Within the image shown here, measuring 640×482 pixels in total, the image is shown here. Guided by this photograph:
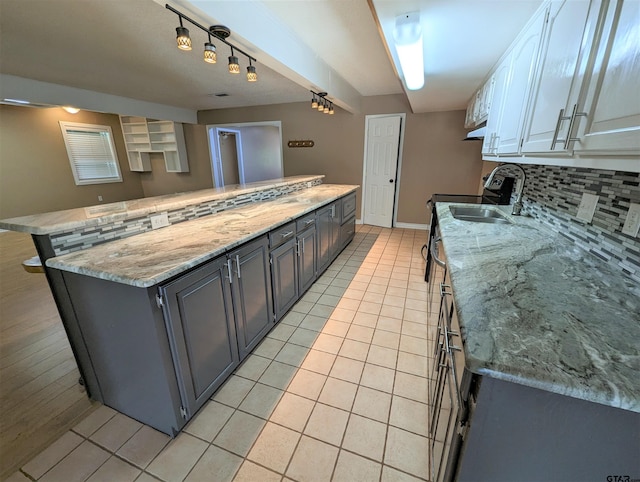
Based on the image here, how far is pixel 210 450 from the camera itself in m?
1.32

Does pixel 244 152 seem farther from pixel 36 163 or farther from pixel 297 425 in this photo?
pixel 297 425

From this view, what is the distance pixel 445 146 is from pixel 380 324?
12.4 ft

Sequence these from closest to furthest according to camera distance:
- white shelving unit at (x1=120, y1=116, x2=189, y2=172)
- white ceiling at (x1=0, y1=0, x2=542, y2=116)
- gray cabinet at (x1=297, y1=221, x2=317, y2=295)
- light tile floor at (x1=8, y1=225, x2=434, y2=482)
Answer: light tile floor at (x1=8, y1=225, x2=434, y2=482)
white ceiling at (x1=0, y1=0, x2=542, y2=116)
gray cabinet at (x1=297, y1=221, x2=317, y2=295)
white shelving unit at (x1=120, y1=116, x2=189, y2=172)

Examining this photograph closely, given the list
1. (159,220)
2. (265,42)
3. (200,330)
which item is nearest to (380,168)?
(265,42)

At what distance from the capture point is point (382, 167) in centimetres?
511

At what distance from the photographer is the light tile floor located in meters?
1.24

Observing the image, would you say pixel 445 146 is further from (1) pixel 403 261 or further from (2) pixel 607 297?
(2) pixel 607 297

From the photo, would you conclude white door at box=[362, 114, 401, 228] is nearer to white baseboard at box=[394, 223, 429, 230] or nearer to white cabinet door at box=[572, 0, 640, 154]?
white baseboard at box=[394, 223, 429, 230]

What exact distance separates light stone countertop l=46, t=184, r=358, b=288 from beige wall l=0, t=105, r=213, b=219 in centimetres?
507

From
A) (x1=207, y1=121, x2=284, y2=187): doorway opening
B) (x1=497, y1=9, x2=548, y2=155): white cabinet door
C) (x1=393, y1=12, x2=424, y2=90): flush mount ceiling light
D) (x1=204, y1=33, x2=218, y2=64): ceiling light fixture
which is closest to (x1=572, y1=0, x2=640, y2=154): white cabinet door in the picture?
(x1=497, y1=9, x2=548, y2=155): white cabinet door

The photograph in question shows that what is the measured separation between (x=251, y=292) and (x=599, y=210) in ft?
6.44

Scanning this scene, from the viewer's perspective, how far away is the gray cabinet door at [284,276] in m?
2.08

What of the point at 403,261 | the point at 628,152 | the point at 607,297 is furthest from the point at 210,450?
the point at 403,261

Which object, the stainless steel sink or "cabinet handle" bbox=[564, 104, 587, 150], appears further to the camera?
the stainless steel sink
